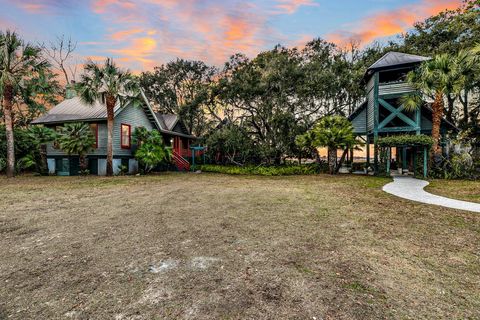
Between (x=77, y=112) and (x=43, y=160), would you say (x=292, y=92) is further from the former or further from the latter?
(x=43, y=160)

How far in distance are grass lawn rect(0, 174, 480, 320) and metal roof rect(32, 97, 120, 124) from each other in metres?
13.1

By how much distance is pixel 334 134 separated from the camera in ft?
57.6

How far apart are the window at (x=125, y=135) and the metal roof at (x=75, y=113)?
1756 mm

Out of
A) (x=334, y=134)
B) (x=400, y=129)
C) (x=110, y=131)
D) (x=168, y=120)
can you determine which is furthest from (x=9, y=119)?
(x=400, y=129)

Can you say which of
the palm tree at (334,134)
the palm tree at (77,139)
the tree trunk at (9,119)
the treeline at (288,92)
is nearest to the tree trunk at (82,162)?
the palm tree at (77,139)

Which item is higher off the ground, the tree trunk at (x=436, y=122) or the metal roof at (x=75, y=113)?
the metal roof at (x=75, y=113)

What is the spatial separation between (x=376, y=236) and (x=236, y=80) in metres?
18.5

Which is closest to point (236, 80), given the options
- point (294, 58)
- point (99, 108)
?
point (294, 58)

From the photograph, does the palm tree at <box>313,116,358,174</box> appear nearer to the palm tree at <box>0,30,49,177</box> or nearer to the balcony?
the balcony

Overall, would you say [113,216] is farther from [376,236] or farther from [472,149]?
[472,149]

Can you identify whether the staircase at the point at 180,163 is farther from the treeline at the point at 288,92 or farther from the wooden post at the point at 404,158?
the wooden post at the point at 404,158

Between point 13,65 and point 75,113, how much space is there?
4664 mm

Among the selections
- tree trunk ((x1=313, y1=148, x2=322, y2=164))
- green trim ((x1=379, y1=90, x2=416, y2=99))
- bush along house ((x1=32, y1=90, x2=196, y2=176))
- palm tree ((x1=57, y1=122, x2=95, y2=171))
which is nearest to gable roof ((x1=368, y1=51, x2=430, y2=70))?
green trim ((x1=379, y1=90, x2=416, y2=99))

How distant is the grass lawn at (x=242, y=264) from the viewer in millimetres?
2670
